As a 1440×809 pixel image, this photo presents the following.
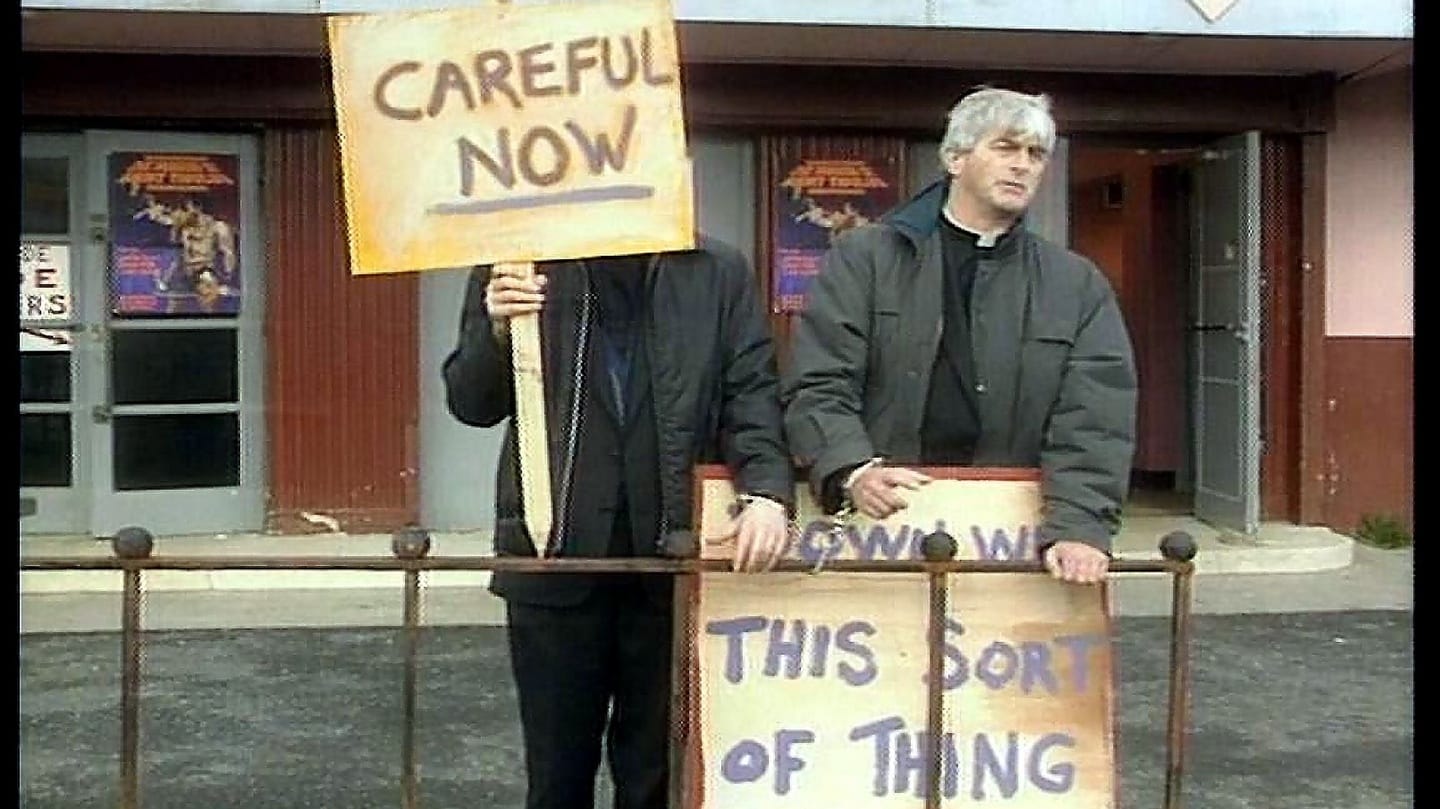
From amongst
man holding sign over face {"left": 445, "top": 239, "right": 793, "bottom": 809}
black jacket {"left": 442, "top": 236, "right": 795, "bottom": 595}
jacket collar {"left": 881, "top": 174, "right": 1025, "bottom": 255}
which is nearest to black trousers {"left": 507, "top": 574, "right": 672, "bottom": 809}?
man holding sign over face {"left": 445, "top": 239, "right": 793, "bottom": 809}

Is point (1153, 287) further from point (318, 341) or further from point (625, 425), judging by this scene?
point (625, 425)

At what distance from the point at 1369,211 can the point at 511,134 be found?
818 centimetres

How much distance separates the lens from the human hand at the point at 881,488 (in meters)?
3.09

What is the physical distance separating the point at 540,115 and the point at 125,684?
114cm

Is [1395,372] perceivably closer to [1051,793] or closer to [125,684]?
[1051,793]

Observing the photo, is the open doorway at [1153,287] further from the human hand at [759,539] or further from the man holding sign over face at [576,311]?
the human hand at [759,539]

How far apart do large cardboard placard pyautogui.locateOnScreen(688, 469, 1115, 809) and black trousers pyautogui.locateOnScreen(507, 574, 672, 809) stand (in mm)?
206

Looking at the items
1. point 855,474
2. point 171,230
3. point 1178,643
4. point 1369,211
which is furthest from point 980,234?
point 1369,211

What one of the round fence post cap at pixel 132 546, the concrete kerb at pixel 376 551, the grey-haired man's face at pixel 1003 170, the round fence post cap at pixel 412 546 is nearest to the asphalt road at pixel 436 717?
the concrete kerb at pixel 376 551

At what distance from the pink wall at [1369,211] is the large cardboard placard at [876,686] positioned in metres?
7.56

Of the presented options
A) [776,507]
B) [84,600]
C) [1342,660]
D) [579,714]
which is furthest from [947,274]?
[84,600]

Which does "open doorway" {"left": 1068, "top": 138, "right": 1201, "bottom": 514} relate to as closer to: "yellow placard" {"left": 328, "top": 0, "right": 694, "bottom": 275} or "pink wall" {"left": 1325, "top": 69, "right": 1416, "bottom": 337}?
"pink wall" {"left": 1325, "top": 69, "right": 1416, "bottom": 337}

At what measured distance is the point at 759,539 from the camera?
3.02 m

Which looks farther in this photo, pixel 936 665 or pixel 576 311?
pixel 576 311
